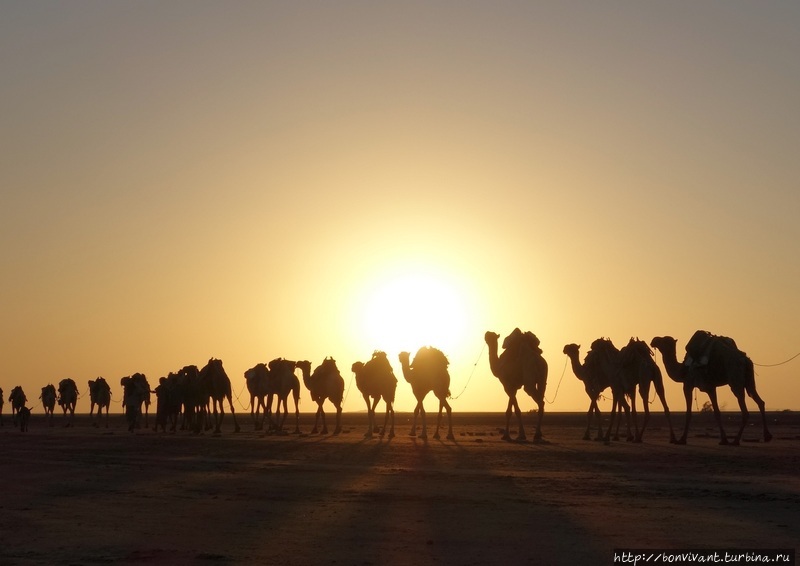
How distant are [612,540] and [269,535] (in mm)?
3772

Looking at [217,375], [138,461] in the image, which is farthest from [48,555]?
[217,375]

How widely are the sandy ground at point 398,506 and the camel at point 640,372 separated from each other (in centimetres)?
393

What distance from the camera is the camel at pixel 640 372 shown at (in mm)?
26438

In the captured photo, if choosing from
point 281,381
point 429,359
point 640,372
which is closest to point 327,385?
point 281,381

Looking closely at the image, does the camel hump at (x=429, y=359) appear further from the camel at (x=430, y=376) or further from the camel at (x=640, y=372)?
the camel at (x=640, y=372)

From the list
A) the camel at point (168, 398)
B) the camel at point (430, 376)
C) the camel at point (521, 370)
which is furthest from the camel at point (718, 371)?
the camel at point (168, 398)

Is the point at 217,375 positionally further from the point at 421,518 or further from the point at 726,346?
the point at 421,518

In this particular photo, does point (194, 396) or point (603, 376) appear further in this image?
point (194, 396)

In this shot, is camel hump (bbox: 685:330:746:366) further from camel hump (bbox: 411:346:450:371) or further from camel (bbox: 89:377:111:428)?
camel (bbox: 89:377:111:428)

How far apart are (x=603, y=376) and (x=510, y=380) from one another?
8.77 feet

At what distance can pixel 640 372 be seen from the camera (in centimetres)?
2641

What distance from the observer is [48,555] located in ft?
32.5

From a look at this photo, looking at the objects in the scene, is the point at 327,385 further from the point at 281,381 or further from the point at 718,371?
the point at 718,371

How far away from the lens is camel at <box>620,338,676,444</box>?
26438mm
